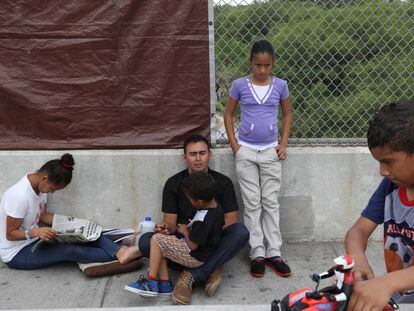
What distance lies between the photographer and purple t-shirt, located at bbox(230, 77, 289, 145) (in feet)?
11.5

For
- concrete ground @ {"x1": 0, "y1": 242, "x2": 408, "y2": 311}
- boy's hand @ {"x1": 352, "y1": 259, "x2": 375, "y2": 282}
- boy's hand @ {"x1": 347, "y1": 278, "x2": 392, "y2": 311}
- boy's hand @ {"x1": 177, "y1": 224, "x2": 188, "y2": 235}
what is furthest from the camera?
boy's hand @ {"x1": 177, "y1": 224, "x2": 188, "y2": 235}

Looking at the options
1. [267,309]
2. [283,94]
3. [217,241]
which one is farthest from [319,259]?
[267,309]

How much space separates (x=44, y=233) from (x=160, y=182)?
1.01 m

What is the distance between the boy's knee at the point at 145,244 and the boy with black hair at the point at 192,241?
0.11m

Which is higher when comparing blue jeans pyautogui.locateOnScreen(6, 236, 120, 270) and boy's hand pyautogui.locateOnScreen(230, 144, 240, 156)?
boy's hand pyautogui.locateOnScreen(230, 144, 240, 156)

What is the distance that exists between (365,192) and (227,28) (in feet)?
5.96

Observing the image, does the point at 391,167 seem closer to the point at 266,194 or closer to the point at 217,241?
the point at 217,241

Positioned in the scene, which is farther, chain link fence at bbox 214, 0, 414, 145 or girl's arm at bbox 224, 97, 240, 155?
chain link fence at bbox 214, 0, 414, 145

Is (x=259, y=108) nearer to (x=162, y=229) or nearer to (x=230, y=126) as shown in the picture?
(x=230, y=126)

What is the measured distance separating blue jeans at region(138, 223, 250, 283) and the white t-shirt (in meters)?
0.87

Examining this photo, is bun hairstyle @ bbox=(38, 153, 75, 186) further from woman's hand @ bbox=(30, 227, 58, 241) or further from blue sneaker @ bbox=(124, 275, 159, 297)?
blue sneaker @ bbox=(124, 275, 159, 297)

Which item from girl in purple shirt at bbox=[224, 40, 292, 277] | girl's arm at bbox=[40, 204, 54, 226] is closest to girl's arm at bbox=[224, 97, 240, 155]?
girl in purple shirt at bbox=[224, 40, 292, 277]

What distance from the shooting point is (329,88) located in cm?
432

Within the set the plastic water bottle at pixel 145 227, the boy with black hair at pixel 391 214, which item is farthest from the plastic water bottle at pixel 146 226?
the boy with black hair at pixel 391 214
